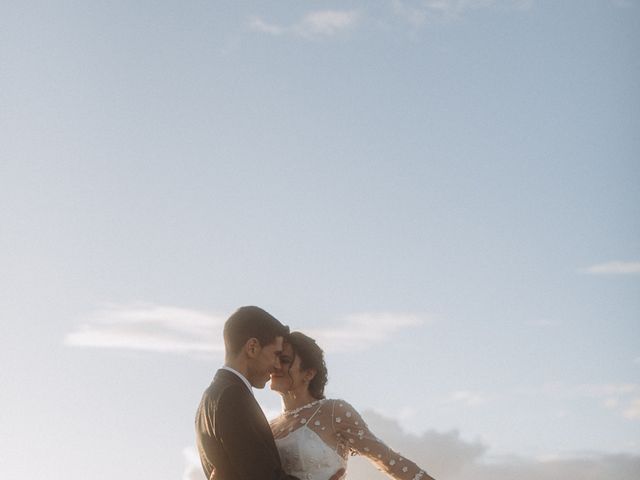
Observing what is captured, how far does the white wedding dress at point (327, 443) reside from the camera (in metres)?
11.0

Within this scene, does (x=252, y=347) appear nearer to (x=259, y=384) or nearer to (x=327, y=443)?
(x=259, y=384)

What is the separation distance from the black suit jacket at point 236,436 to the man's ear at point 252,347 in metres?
0.37

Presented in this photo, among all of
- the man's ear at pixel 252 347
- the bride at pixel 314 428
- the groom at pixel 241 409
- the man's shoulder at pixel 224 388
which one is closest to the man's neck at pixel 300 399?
the bride at pixel 314 428

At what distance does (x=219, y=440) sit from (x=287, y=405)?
238 centimetres

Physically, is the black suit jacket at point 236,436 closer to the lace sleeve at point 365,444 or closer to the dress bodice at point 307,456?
the dress bodice at point 307,456

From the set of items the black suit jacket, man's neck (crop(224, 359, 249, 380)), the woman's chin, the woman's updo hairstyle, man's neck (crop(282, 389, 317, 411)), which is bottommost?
the black suit jacket

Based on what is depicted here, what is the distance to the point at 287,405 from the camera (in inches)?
465

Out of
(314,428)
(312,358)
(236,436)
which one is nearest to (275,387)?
(312,358)

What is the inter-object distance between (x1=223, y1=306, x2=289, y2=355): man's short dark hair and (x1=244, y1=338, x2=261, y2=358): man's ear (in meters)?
0.03

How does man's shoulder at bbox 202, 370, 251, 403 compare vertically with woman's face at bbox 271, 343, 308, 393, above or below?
below

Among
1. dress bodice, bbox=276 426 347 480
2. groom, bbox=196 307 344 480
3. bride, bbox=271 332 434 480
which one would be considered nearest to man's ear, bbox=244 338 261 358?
groom, bbox=196 307 344 480

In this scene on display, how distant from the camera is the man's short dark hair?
33.0ft

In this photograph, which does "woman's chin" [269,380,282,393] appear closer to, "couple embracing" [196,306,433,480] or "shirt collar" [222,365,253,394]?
"couple embracing" [196,306,433,480]

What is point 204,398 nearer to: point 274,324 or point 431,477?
point 274,324
